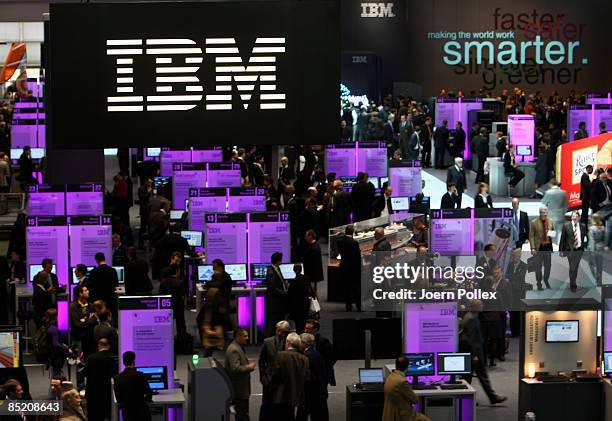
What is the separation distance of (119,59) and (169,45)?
0.45 metres

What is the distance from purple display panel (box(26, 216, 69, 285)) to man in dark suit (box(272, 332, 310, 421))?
5.71m

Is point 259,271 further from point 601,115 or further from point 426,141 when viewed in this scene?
point 601,115

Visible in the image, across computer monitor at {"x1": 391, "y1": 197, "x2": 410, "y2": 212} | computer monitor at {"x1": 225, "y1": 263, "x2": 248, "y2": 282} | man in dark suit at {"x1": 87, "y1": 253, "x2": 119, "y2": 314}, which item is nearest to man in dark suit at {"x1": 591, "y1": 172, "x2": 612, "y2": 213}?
computer monitor at {"x1": 391, "y1": 197, "x2": 410, "y2": 212}

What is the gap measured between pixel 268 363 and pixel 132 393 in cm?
164

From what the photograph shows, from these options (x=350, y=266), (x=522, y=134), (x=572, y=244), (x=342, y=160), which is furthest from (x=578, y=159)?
(x=350, y=266)

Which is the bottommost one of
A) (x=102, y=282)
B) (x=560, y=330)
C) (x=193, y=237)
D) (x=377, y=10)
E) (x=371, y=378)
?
(x=371, y=378)

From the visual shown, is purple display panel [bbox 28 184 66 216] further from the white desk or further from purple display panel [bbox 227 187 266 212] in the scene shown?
the white desk

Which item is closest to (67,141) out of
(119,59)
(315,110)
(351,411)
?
(119,59)

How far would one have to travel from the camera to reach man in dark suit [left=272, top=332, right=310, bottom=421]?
13.2m

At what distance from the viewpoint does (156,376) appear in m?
13.4

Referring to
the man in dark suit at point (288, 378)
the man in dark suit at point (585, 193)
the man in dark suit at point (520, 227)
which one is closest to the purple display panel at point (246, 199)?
the man in dark suit at point (520, 227)

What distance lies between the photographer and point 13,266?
18484 millimetres

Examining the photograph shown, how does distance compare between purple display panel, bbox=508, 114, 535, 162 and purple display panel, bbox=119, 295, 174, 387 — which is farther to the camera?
purple display panel, bbox=508, 114, 535, 162

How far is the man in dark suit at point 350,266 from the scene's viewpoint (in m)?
19.0
